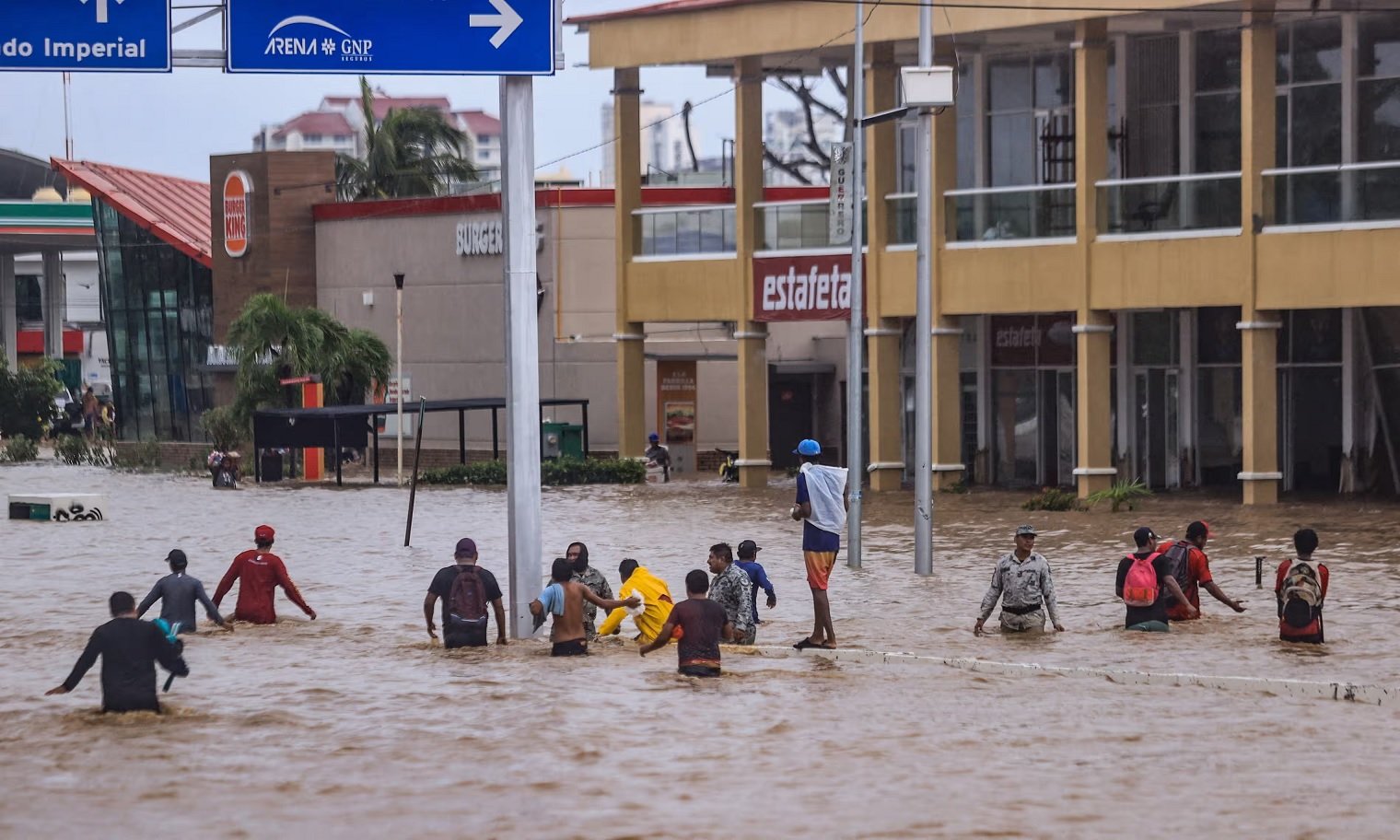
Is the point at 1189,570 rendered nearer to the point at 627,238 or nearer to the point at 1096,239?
the point at 1096,239

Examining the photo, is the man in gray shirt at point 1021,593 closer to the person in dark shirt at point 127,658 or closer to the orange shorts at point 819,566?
the orange shorts at point 819,566

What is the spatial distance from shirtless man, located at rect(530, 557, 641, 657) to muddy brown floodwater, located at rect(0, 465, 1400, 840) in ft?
0.74

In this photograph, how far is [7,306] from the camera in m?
77.6

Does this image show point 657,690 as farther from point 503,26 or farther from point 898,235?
point 898,235

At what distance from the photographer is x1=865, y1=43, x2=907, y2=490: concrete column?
3825cm

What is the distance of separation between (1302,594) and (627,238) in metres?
26.4

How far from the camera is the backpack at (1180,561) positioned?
63.8 ft

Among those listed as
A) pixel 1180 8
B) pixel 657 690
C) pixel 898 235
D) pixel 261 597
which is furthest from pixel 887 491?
pixel 657 690

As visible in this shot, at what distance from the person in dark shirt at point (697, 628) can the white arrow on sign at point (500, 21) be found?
5600 mm

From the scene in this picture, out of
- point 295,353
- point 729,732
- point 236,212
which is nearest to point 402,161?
point 236,212

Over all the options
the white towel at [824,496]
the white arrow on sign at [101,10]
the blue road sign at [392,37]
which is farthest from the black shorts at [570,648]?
the white arrow on sign at [101,10]

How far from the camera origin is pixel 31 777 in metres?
13.0

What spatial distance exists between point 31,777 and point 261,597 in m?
7.19

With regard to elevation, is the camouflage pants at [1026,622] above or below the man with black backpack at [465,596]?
below
